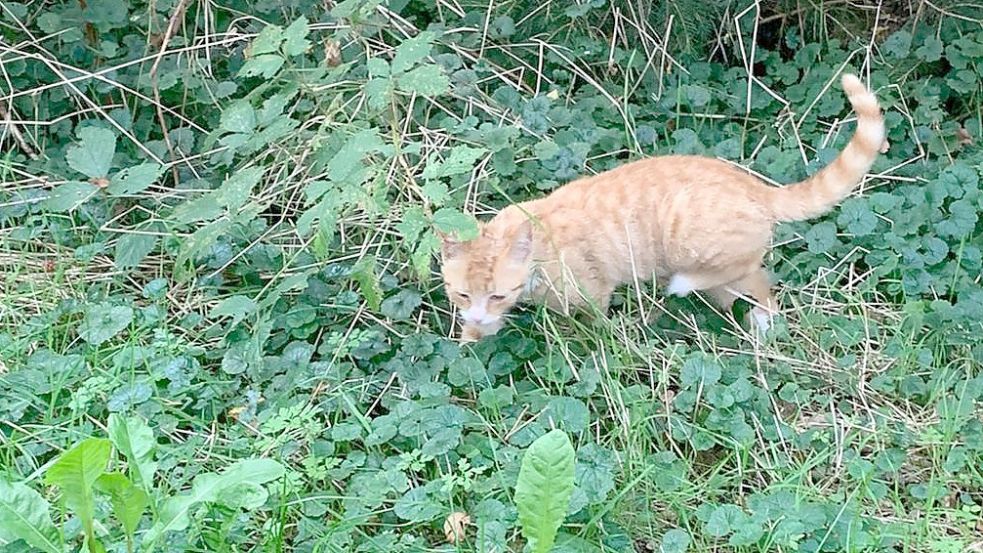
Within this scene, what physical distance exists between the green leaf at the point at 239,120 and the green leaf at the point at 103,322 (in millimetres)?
599

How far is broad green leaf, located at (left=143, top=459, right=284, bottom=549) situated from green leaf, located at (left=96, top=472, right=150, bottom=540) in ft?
0.14

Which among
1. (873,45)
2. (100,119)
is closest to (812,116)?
(873,45)

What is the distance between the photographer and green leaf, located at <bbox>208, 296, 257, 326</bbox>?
10.2 feet

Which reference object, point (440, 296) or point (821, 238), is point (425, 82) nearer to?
point (440, 296)

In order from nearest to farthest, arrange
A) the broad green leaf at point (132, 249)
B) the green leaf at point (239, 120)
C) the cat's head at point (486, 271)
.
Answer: the green leaf at point (239, 120) → the cat's head at point (486, 271) → the broad green leaf at point (132, 249)

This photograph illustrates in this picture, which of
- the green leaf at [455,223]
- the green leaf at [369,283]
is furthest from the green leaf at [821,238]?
the green leaf at [369,283]

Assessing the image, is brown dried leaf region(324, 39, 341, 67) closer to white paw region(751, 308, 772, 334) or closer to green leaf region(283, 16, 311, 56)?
green leaf region(283, 16, 311, 56)

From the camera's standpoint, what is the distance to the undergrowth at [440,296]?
102 inches

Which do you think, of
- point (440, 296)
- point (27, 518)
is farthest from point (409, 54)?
point (27, 518)

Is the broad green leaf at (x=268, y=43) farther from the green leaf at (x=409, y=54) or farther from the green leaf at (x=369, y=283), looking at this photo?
the green leaf at (x=369, y=283)

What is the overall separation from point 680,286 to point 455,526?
1.11 meters

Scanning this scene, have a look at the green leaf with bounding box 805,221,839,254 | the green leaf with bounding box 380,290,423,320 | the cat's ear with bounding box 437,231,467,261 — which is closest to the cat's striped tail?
the green leaf with bounding box 805,221,839,254

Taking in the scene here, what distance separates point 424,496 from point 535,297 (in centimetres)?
84

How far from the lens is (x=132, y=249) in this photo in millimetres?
3398
